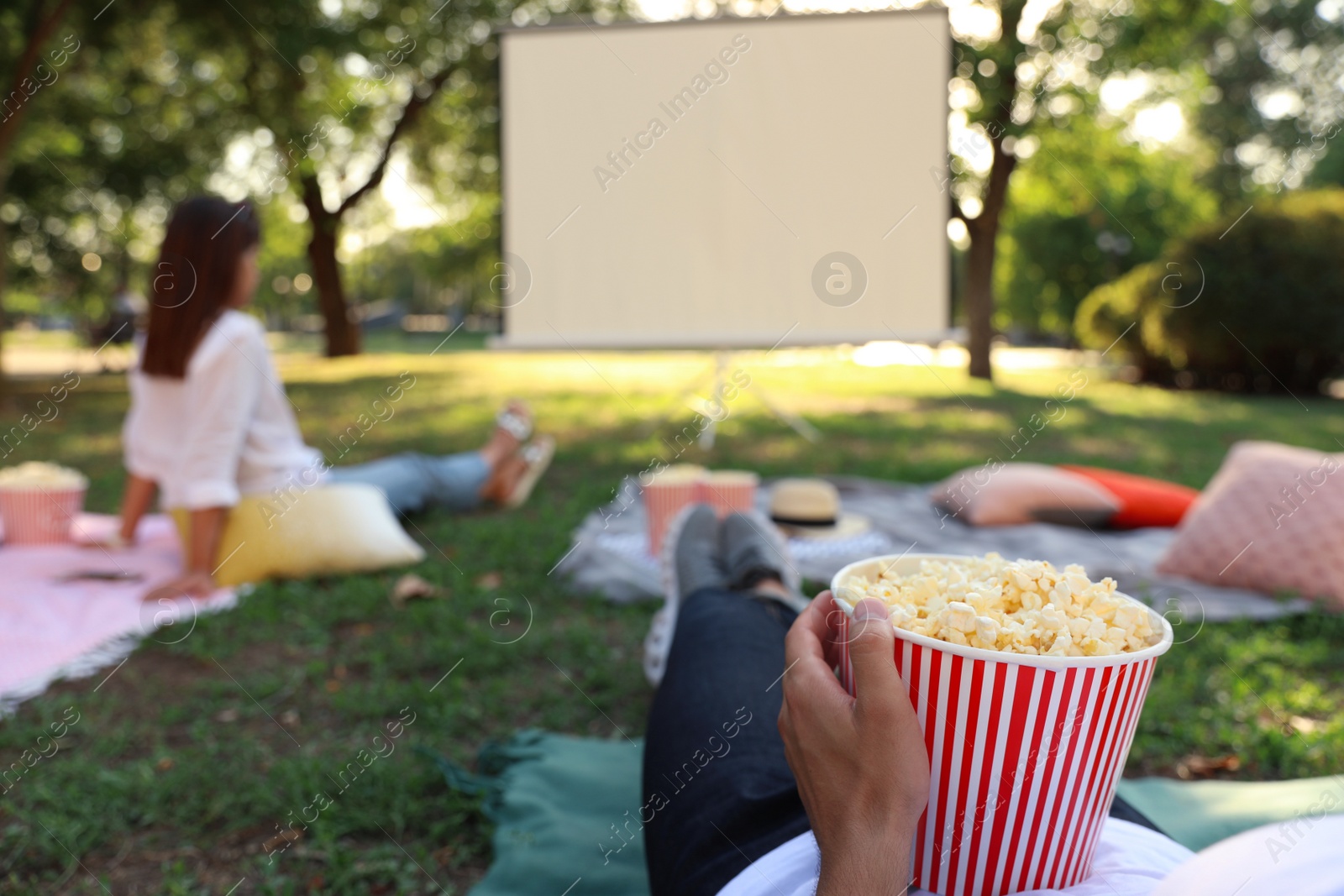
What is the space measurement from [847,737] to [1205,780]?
1.58 metres

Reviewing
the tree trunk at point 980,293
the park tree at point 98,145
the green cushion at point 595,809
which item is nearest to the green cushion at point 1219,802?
the green cushion at point 595,809

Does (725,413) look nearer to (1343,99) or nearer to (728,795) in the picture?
(728,795)

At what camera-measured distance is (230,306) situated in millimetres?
3029

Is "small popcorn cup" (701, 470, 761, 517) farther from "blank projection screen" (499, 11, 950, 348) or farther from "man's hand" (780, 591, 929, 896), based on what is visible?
"blank projection screen" (499, 11, 950, 348)

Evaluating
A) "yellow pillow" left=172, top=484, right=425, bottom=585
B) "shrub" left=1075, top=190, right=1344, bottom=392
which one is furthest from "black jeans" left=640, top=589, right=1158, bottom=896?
"shrub" left=1075, top=190, right=1344, bottom=392

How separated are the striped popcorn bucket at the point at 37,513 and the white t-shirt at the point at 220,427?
386 mm

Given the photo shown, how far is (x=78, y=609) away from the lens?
2859 mm

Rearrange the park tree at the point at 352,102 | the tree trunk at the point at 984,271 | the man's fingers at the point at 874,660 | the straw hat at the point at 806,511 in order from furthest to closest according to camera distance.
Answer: the tree trunk at the point at 984,271 < the park tree at the point at 352,102 < the straw hat at the point at 806,511 < the man's fingers at the point at 874,660

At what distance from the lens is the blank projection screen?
5781 mm

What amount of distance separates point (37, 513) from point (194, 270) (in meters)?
1.32

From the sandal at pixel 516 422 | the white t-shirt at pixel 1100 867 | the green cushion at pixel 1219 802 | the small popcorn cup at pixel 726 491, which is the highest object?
the white t-shirt at pixel 1100 867

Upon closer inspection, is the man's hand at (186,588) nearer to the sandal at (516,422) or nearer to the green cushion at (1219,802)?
the sandal at (516,422)

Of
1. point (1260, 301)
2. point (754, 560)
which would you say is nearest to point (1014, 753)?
point (754, 560)

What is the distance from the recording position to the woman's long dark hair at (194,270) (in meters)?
2.92
